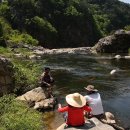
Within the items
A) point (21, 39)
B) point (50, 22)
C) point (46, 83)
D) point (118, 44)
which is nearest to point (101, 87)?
point (46, 83)

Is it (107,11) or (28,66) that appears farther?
(107,11)

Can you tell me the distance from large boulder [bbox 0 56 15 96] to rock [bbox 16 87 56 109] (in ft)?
3.72

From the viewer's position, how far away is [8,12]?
118 m

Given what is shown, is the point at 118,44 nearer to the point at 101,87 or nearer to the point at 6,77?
the point at 101,87

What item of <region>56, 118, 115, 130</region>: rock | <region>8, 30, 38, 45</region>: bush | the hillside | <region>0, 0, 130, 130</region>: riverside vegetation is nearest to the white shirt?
<region>56, 118, 115, 130</region>: rock

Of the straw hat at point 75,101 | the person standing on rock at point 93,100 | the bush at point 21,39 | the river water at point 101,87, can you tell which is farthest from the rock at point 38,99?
the bush at point 21,39

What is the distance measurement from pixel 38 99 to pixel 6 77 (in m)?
2.15

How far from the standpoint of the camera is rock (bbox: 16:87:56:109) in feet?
56.7

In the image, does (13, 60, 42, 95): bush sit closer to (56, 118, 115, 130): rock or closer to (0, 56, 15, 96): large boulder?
(0, 56, 15, 96): large boulder

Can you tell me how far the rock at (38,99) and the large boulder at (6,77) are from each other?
1.13 metres

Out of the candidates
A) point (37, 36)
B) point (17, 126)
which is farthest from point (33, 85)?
point (37, 36)

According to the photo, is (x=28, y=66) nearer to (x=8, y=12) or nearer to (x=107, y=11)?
(x=8, y=12)

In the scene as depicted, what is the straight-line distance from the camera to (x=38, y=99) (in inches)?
719

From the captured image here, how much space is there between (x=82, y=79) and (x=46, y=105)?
11198 mm
